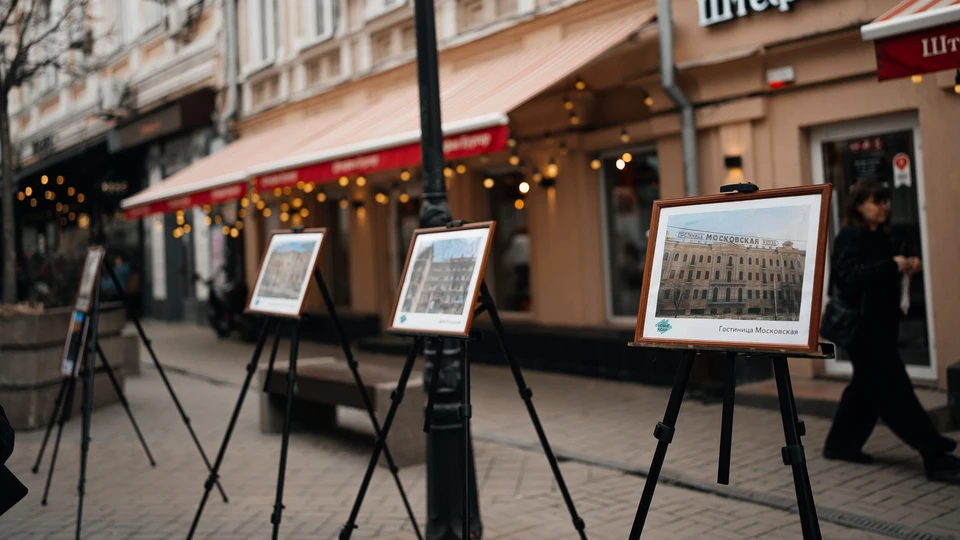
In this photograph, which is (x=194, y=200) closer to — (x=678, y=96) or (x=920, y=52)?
(x=678, y=96)

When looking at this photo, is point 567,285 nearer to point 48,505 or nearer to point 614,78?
point 614,78

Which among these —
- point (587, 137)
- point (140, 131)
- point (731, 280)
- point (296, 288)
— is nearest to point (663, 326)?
point (731, 280)

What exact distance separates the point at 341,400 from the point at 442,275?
270 cm

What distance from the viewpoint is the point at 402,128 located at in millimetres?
8938

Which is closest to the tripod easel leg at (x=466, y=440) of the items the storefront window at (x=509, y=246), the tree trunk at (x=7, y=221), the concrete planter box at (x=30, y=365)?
the concrete planter box at (x=30, y=365)

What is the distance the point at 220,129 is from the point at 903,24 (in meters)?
13.8

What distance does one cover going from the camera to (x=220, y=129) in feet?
54.9

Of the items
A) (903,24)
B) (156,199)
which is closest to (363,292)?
(156,199)

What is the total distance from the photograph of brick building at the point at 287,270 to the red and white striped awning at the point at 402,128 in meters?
2.91

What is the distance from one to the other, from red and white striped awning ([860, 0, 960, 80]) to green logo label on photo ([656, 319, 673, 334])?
3.25 metres

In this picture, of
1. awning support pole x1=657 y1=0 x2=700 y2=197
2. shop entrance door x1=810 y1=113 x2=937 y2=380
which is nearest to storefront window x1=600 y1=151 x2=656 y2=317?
awning support pole x1=657 y1=0 x2=700 y2=197

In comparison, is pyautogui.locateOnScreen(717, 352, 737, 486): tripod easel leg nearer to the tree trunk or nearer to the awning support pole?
the awning support pole

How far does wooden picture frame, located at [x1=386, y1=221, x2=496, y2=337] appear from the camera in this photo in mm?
3724

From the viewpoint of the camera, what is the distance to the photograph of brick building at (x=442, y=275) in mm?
3832
